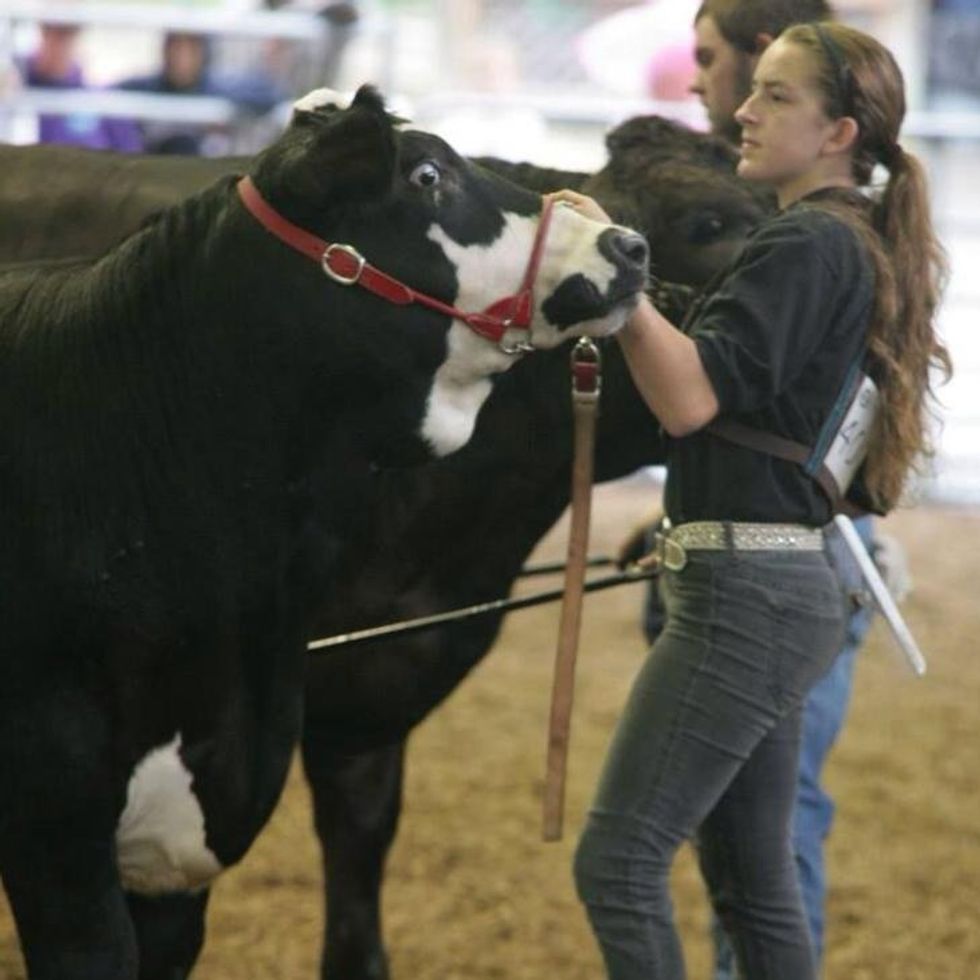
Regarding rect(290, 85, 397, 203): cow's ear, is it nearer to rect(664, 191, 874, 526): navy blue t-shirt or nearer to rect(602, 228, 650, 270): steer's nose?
rect(602, 228, 650, 270): steer's nose

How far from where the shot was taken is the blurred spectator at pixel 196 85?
809cm

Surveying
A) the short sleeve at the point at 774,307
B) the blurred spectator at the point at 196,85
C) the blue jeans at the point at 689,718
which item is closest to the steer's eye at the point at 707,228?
the short sleeve at the point at 774,307

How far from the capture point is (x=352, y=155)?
2365 millimetres

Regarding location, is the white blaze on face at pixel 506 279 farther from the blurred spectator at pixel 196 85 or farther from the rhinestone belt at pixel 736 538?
the blurred spectator at pixel 196 85

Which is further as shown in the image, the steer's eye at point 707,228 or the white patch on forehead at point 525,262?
the steer's eye at point 707,228

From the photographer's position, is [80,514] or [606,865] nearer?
[80,514]

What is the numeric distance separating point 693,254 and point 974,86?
7.21 metres

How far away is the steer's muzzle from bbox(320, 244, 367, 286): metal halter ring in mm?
285

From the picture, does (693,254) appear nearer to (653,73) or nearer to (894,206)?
(894,206)

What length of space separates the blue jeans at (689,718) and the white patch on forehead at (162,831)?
499mm

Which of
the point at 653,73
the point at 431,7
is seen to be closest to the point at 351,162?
the point at 653,73

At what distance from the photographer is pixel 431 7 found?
1354cm

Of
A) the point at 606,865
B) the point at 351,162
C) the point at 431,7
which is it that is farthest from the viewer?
the point at 431,7

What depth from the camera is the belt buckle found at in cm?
276
